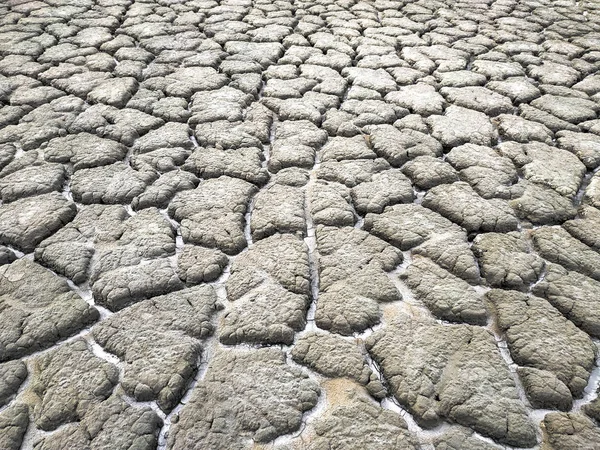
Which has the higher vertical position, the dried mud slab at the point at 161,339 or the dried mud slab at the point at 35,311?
the dried mud slab at the point at 161,339

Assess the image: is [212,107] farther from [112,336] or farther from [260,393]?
[260,393]

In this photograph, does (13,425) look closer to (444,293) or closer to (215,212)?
(215,212)

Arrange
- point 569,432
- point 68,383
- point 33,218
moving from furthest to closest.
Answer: point 33,218 → point 68,383 → point 569,432

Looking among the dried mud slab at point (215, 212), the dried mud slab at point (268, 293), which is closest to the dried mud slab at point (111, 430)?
the dried mud slab at point (268, 293)

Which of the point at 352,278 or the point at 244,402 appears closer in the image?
the point at 244,402

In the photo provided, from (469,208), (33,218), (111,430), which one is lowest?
(33,218)

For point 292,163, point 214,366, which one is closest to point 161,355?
point 214,366

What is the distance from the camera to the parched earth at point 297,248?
1271 millimetres

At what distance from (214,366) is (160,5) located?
3.49 metres

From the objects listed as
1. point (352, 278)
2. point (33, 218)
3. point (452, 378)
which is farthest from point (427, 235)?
point (33, 218)

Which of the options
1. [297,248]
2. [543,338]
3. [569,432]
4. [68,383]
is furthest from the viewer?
[297,248]

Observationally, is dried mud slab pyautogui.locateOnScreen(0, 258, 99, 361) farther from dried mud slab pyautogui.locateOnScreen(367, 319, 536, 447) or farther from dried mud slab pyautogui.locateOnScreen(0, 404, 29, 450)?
dried mud slab pyautogui.locateOnScreen(367, 319, 536, 447)

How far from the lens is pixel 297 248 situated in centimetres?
176

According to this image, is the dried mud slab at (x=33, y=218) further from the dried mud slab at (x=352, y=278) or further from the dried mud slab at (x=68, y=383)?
the dried mud slab at (x=352, y=278)
